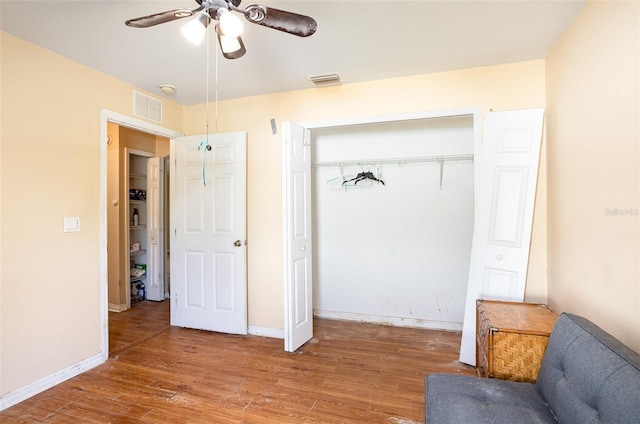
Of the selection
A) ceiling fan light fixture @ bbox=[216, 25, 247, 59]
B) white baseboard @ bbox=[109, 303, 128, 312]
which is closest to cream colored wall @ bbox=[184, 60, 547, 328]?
ceiling fan light fixture @ bbox=[216, 25, 247, 59]

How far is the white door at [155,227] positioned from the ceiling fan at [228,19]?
11.1 feet

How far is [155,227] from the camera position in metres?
4.74

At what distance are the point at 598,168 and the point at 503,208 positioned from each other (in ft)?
3.04

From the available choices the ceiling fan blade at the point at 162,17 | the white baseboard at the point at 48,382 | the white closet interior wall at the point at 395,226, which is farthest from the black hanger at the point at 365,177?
the white baseboard at the point at 48,382

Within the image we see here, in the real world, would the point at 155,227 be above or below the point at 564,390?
above

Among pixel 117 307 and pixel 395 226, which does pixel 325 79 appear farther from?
pixel 117 307

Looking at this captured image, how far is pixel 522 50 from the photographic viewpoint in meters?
2.53

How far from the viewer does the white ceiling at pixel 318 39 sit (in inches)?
78.5

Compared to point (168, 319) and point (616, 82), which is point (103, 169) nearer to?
point (168, 319)

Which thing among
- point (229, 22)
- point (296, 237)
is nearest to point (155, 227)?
point (296, 237)

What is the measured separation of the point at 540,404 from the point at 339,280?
2.69 m

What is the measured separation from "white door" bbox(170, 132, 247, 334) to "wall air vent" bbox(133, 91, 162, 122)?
1.18 ft

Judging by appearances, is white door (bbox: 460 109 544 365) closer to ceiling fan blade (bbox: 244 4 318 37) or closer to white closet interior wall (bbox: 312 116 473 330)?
white closet interior wall (bbox: 312 116 473 330)

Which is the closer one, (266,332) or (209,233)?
(266,332)
